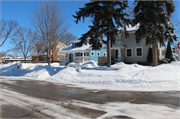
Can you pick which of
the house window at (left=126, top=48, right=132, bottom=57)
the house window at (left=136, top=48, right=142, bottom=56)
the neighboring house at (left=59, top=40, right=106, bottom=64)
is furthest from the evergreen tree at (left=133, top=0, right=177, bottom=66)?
the neighboring house at (left=59, top=40, right=106, bottom=64)

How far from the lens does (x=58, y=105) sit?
5066mm

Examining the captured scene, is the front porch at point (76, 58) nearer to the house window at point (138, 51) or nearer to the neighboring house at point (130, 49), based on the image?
the neighboring house at point (130, 49)

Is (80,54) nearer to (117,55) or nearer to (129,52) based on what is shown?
(117,55)

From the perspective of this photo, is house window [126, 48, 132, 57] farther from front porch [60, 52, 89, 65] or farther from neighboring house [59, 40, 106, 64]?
front porch [60, 52, 89, 65]

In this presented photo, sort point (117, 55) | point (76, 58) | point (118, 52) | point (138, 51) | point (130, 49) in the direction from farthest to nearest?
point (76, 58), point (117, 55), point (130, 49), point (118, 52), point (138, 51)

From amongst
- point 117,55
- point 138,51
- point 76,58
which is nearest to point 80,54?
point 76,58

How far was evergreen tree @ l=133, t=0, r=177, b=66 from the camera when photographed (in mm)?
14201

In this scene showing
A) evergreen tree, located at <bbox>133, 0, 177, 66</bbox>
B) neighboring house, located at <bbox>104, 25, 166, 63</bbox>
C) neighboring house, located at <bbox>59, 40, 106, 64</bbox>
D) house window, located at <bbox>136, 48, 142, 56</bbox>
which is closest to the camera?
evergreen tree, located at <bbox>133, 0, 177, 66</bbox>

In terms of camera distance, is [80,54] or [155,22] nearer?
[155,22]

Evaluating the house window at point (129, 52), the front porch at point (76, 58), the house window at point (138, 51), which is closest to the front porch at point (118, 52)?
the house window at point (129, 52)

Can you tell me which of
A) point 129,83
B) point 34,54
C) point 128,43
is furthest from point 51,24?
point 34,54

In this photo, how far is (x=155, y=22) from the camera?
14742 millimetres

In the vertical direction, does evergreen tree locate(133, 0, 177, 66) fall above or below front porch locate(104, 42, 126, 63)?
above

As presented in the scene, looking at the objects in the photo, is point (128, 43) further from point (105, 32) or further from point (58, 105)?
point (58, 105)
